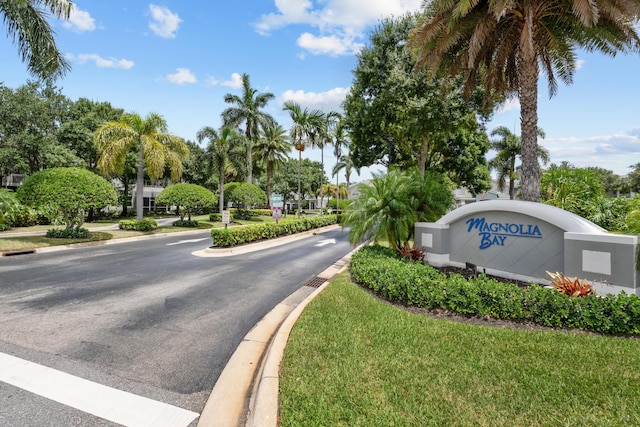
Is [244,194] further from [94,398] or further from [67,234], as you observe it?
[94,398]

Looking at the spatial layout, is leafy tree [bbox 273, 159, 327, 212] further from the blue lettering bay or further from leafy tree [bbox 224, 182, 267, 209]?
the blue lettering bay

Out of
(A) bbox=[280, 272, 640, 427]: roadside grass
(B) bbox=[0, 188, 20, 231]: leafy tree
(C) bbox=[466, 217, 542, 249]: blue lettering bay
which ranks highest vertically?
(B) bbox=[0, 188, 20, 231]: leafy tree

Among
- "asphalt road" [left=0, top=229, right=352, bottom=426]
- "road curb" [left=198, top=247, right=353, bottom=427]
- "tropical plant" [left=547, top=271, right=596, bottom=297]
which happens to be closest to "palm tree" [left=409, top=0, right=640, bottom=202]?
"tropical plant" [left=547, top=271, right=596, bottom=297]

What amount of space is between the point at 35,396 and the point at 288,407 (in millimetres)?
3006

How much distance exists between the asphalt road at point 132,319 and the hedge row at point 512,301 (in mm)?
3061

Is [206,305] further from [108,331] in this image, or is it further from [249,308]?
[108,331]

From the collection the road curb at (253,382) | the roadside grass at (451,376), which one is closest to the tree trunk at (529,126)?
the roadside grass at (451,376)

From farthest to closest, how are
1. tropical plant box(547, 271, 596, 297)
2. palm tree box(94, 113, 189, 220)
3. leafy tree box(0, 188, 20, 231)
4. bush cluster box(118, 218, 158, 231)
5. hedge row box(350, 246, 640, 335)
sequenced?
bush cluster box(118, 218, 158, 231)
palm tree box(94, 113, 189, 220)
leafy tree box(0, 188, 20, 231)
tropical plant box(547, 271, 596, 297)
hedge row box(350, 246, 640, 335)

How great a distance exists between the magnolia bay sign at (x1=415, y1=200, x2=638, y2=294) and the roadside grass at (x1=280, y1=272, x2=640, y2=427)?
7.11 feet

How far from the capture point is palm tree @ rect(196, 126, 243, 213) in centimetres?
3309

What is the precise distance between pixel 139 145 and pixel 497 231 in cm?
2483

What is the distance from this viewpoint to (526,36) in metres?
9.41

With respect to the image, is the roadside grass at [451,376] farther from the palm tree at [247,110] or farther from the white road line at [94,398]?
the palm tree at [247,110]

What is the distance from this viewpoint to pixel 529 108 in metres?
10.4
